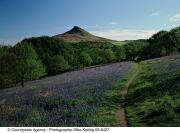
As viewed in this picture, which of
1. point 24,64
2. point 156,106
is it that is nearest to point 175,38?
point 24,64

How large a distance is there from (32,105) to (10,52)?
2256 cm

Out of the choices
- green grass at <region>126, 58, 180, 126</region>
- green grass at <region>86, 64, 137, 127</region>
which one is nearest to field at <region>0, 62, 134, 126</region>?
green grass at <region>86, 64, 137, 127</region>

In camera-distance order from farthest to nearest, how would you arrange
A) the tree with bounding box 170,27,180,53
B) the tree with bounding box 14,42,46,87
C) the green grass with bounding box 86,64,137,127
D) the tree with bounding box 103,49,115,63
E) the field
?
the tree with bounding box 103,49,115,63, the tree with bounding box 170,27,180,53, the tree with bounding box 14,42,46,87, the field, the green grass with bounding box 86,64,137,127

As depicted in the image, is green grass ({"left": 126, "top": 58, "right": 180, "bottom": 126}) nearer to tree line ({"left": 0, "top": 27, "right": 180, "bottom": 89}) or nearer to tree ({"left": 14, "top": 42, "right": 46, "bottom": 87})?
tree ({"left": 14, "top": 42, "right": 46, "bottom": 87})

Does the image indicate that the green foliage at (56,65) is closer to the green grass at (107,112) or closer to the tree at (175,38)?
the tree at (175,38)

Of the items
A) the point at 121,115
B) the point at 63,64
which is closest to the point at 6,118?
the point at 121,115

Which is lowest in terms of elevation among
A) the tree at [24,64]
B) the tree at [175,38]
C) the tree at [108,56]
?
the tree at [24,64]

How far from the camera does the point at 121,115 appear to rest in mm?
16797

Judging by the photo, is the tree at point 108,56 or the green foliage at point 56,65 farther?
the tree at point 108,56

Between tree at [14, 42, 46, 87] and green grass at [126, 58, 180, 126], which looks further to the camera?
tree at [14, 42, 46, 87]

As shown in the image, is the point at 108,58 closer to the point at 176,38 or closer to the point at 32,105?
the point at 176,38

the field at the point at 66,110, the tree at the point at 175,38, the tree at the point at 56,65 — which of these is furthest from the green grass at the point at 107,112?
the tree at the point at 175,38

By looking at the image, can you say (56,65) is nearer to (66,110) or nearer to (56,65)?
(56,65)

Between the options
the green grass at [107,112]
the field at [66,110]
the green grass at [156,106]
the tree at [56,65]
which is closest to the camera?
the green grass at [156,106]
